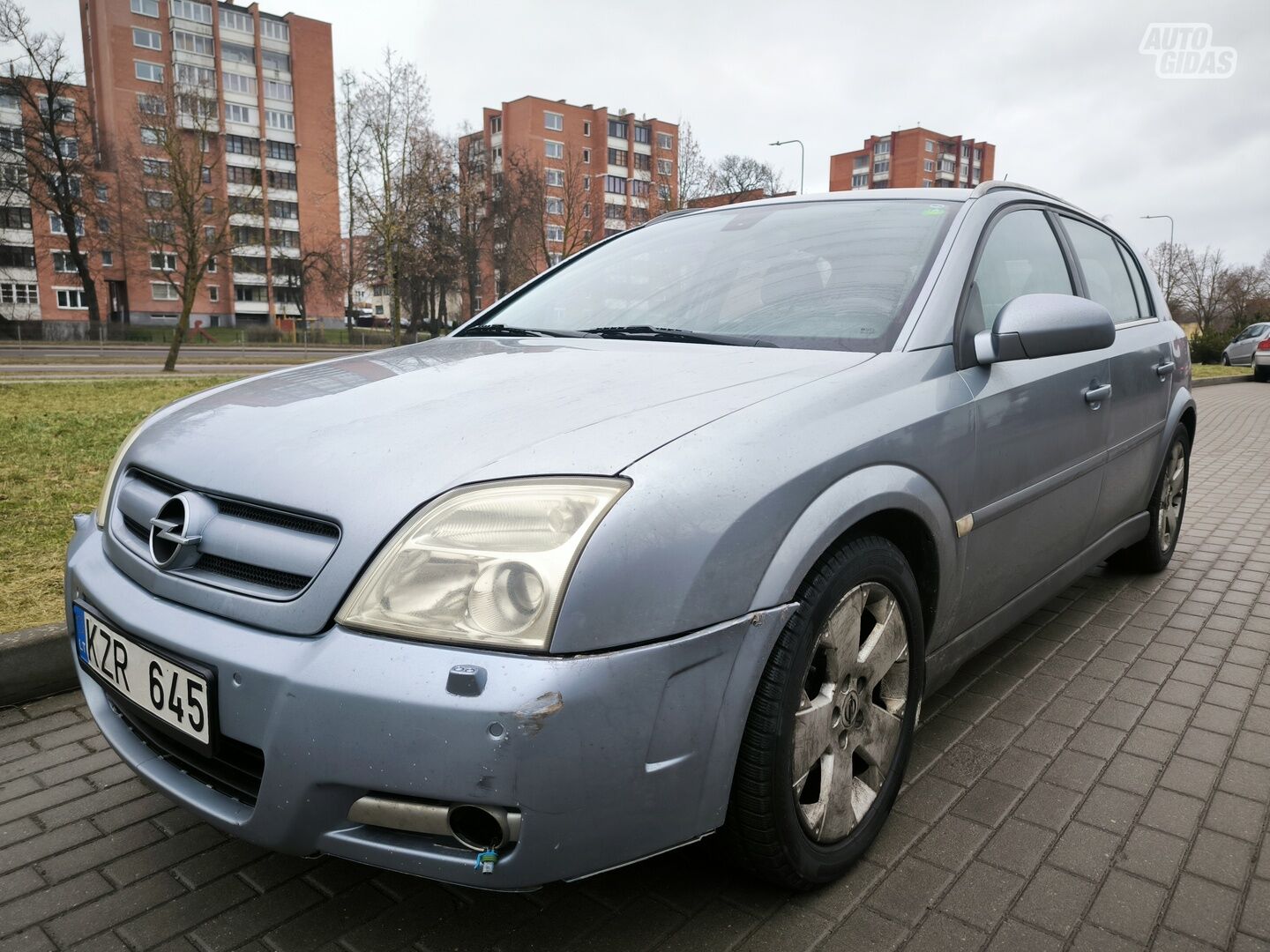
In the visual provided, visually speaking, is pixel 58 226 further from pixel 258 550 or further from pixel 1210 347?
pixel 258 550

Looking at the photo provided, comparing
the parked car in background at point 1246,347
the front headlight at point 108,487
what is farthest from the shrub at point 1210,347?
the front headlight at point 108,487

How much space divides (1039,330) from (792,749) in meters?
1.39

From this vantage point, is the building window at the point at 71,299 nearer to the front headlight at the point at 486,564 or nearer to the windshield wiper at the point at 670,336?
the windshield wiper at the point at 670,336

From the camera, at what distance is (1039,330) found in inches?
98.5

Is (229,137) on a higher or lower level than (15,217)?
higher

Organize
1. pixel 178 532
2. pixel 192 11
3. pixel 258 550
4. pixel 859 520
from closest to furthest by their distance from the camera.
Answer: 1. pixel 258 550
2. pixel 178 532
3. pixel 859 520
4. pixel 192 11

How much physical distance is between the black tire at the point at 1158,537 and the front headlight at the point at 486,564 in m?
3.57

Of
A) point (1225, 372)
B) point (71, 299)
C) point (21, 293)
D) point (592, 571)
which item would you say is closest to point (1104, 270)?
point (592, 571)

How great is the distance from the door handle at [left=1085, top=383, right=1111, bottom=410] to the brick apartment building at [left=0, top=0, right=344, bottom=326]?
2124 inches

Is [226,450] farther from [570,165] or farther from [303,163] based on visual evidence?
[303,163]

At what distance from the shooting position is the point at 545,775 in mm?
1502

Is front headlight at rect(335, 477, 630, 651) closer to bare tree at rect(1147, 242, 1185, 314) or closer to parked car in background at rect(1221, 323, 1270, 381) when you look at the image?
parked car in background at rect(1221, 323, 1270, 381)

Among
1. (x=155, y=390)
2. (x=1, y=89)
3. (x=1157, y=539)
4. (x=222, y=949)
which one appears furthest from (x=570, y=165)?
(x=222, y=949)

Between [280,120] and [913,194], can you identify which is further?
[280,120]
